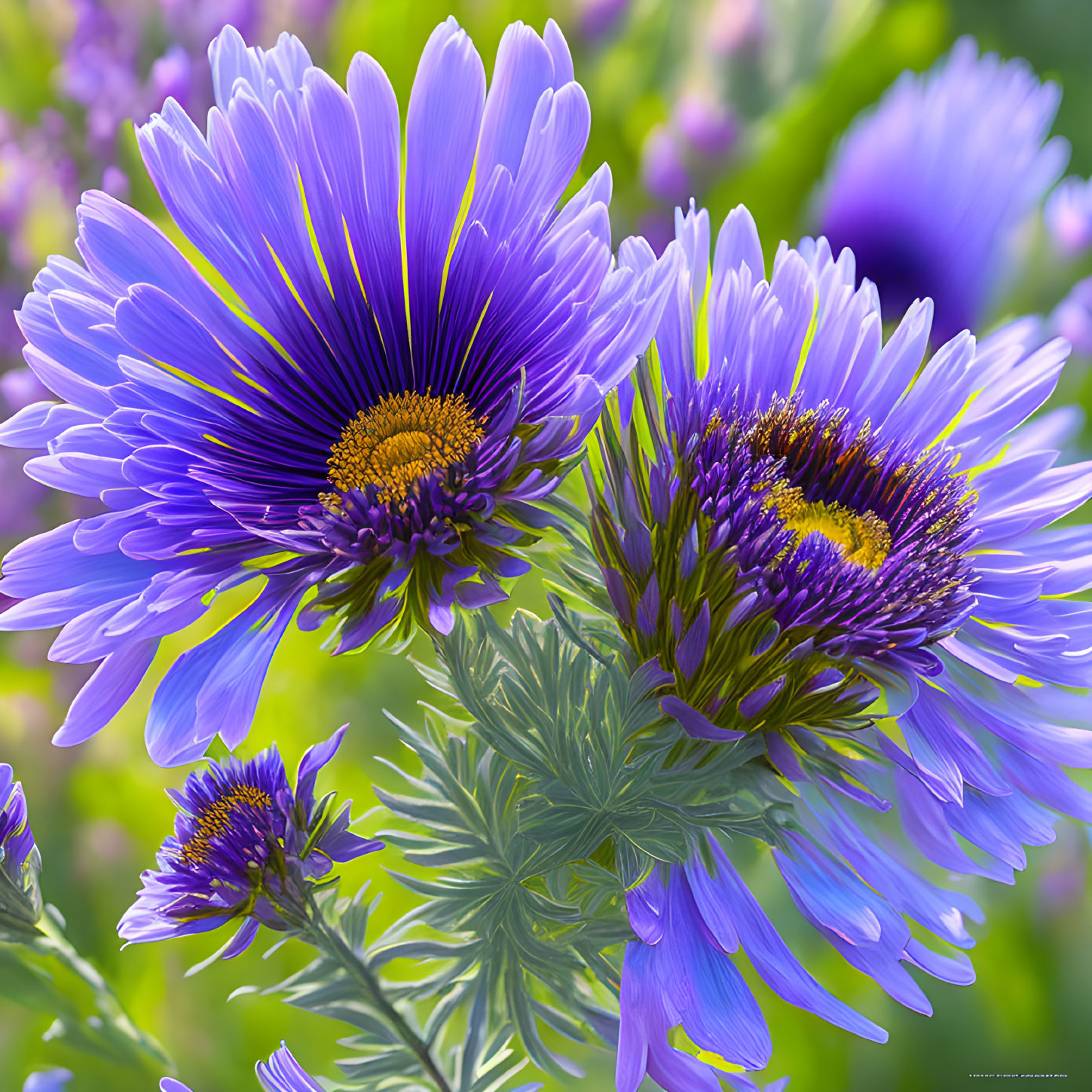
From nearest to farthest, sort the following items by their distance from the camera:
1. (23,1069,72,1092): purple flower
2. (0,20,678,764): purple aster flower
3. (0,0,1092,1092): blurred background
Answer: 1. (0,20,678,764): purple aster flower
2. (23,1069,72,1092): purple flower
3. (0,0,1092,1092): blurred background

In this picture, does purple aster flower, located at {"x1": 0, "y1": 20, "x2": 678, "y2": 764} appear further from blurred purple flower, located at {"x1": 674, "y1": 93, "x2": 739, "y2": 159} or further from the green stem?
blurred purple flower, located at {"x1": 674, "y1": 93, "x2": 739, "y2": 159}

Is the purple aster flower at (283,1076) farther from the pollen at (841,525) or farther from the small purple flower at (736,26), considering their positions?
the small purple flower at (736,26)

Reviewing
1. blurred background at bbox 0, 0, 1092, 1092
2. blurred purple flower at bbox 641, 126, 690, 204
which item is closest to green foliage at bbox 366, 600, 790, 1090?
blurred background at bbox 0, 0, 1092, 1092

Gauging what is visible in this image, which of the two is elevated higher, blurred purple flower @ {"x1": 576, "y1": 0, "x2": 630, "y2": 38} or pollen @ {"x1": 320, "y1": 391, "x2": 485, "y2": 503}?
blurred purple flower @ {"x1": 576, "y1": 0, "x2": 630, "y2": 38}

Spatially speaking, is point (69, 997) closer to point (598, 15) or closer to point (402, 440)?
point (402, 440)

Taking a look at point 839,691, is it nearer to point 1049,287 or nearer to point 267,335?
point 267,335

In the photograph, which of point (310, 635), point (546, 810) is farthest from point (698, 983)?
point (310, 635)

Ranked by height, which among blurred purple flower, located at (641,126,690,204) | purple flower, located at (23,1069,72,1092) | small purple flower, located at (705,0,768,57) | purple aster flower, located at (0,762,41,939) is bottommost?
purple flower, located at (23,1069,72,1092)
